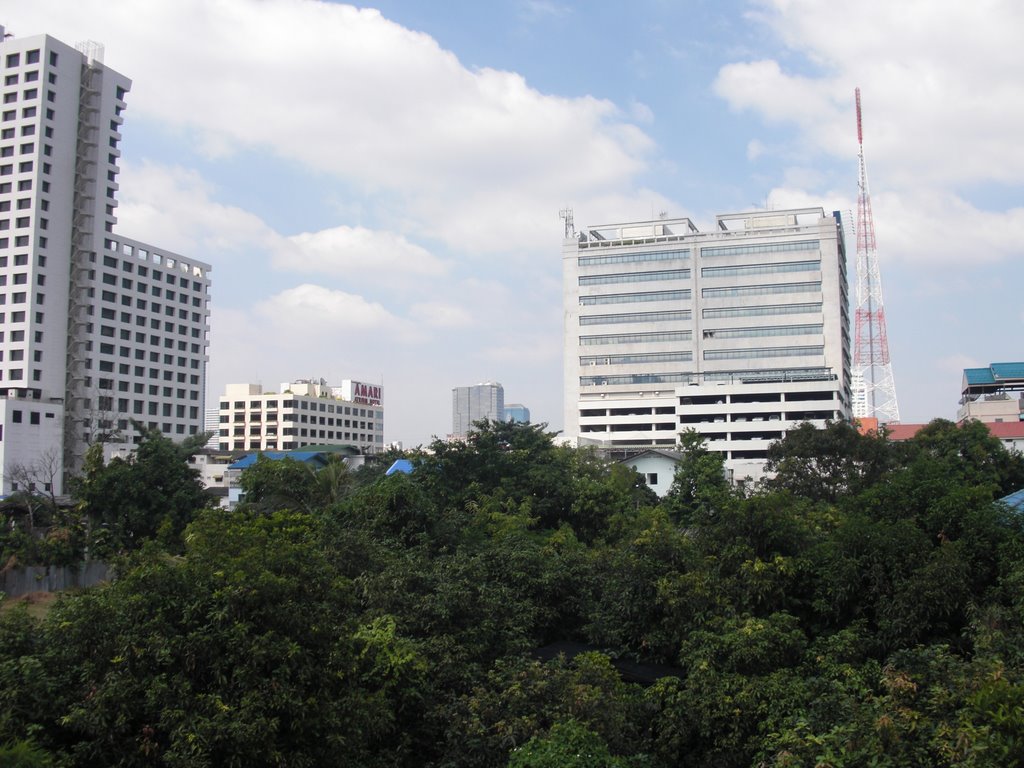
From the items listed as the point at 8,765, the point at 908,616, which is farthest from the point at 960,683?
the point at 8,765

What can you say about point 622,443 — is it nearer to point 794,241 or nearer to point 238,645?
point 794,241

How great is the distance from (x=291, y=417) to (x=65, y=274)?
39.5 m

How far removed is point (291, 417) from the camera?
96.8 metres

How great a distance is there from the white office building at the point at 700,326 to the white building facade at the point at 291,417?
27.7 meters

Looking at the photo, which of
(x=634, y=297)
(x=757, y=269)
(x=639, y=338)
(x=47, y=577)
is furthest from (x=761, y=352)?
(x=47, y=577)

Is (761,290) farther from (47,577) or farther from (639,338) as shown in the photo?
(47,577)

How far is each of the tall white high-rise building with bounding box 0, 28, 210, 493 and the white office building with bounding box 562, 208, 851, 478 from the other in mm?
40642

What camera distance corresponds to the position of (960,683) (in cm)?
1086

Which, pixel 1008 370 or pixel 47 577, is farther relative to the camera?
pixel 1008 370

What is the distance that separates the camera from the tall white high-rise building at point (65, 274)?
56.7 metres

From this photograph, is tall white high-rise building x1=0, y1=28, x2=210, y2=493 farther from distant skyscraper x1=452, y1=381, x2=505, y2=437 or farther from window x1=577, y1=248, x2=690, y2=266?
distant skyscraper x1=452, y1=381, x2=505, y2=437

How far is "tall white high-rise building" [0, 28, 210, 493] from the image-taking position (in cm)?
5666

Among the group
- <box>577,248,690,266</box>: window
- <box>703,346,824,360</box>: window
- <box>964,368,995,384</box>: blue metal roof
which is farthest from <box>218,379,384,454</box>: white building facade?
<box>964,368,995,384</box>: blue metal roof

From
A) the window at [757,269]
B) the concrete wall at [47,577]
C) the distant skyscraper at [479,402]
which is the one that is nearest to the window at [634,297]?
the window at [757,269]
